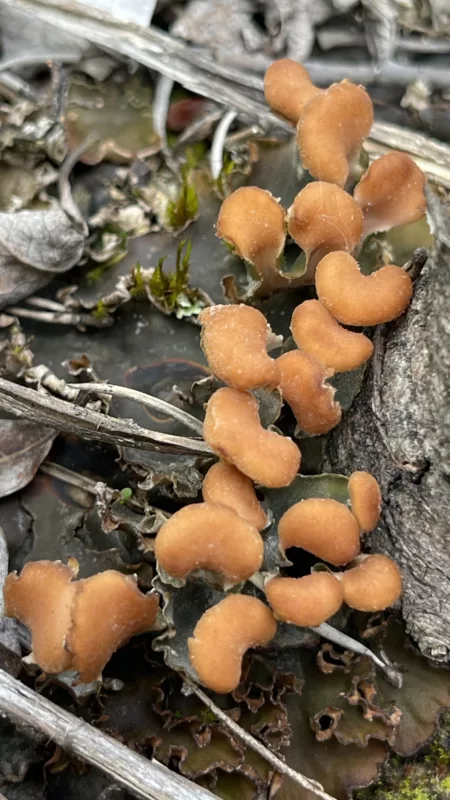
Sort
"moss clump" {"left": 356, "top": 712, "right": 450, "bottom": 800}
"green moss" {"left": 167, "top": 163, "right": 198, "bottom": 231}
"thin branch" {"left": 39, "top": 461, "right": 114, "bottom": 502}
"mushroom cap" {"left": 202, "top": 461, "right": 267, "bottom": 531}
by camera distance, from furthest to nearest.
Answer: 1. "green moss" {"left": 167, "top": 163, "right": 198, "bottom": 231}
2. "thin branch" {"left": 39, "top": 461, "right": 114, "bottom": 502}
3. "moss clump" {"left": 356, "top": 712, "right": 450, "bottom": 800}
4. "mushroom cap" {"left": 202, "top": 461, "right": 267, "bottom": 531}

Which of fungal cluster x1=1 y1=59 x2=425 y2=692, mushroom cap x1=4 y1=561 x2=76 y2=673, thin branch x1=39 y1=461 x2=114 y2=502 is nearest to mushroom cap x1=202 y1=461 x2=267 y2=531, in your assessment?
fungal cluster x1=1 y1=59 x2=425 y2=692

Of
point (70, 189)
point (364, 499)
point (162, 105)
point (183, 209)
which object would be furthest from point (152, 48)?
point (364, 499)

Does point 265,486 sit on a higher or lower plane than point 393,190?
lower

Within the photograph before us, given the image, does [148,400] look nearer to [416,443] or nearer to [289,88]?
[416,443]

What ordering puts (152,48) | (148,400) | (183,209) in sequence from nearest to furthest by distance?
(148,400) < (183,209) < (152,48)

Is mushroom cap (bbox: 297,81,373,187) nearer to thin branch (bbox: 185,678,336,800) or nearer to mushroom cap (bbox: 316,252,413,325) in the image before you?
mushroom cap (bbox: 316,252,413,325)

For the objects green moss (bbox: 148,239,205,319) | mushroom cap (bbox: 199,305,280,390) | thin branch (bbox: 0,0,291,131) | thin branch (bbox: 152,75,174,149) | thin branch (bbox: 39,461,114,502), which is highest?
thin branch (bbox: 0,0,291,131)
